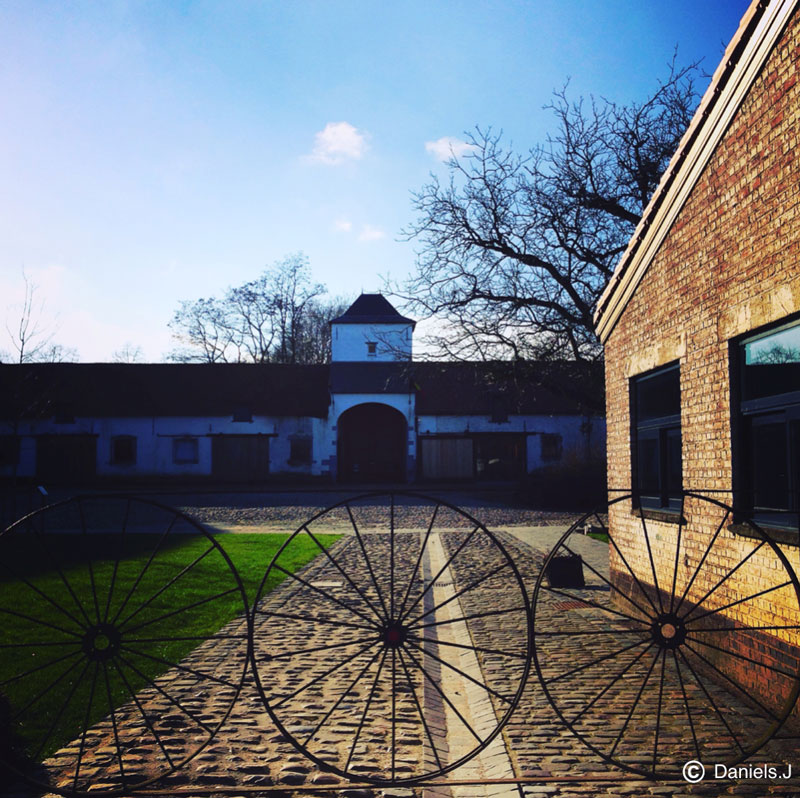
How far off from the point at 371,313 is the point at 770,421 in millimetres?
34459

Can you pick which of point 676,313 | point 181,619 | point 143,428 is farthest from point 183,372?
point 676,313

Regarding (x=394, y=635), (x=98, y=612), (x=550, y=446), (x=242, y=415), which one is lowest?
Answer: (x=394, y=635)

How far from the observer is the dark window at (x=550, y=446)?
36.6m

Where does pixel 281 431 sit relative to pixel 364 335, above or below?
below

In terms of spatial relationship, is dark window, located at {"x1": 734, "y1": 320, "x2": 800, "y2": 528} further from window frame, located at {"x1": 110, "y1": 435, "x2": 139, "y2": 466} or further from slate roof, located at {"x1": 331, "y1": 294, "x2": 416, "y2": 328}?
window frame, located at {"x1": 110, "y1": 435, "x2": 139, "y2": 466}

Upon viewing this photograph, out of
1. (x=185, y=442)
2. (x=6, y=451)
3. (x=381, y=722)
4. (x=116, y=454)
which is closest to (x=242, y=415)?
(x=185, y=442)

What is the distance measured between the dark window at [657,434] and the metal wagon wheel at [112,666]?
14.4 ft

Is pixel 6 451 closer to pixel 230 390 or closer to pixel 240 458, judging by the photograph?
pixel 230 390

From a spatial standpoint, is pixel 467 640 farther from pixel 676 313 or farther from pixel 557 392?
pixel 557 392

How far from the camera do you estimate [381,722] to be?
5016 millimetres

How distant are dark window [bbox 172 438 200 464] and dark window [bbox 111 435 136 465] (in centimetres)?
200

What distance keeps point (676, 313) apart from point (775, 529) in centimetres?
255

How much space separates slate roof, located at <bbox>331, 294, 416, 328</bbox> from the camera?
1503 inches

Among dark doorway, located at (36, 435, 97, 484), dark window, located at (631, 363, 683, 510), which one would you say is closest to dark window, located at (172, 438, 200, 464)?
dark doorway, located at (36, 435, 97, 484)
